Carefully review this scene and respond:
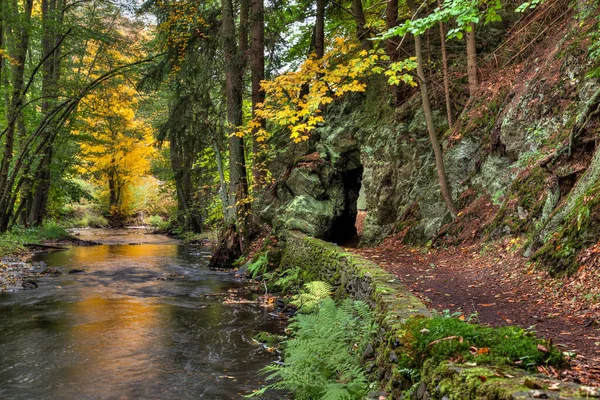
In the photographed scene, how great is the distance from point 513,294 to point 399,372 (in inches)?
117

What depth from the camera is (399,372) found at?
3.70 meters

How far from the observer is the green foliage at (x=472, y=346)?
300cm

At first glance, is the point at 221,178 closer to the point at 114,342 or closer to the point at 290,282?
the point at 290,282

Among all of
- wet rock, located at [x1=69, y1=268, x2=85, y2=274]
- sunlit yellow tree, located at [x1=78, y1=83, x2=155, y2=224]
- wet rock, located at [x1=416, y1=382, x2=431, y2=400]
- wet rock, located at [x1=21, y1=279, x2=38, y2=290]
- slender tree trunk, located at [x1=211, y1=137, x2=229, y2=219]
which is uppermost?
sunlit yellow tree, located at [x1=78, y1=83, x2=155, y2=224]

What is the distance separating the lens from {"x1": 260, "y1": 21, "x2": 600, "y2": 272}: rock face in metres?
7.88

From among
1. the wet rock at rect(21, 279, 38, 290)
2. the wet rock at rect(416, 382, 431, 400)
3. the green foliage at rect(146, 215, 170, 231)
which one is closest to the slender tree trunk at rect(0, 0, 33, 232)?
the wet rock at rect(21, 279, 38, 290)

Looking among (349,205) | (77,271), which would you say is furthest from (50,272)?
(349,205)

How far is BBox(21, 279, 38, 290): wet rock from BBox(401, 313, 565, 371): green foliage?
35.1 ft

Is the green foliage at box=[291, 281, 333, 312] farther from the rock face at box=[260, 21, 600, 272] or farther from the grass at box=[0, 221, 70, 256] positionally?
the grass at box=[0, 221, 70, 256]

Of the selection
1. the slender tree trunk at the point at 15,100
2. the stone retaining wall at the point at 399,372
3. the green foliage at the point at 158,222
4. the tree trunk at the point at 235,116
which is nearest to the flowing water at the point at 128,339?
the stone retaining wall at the point at 399,372

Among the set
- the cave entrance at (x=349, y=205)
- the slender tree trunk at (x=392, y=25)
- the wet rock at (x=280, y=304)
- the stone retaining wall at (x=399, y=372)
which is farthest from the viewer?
the cave entrance at (x=349, y=205)

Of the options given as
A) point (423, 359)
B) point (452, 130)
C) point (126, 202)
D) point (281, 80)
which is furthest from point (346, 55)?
point (126, 202)

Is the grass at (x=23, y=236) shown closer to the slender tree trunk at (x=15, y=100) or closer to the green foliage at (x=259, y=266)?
→ the slender tree trunk at (x=15, y=100)

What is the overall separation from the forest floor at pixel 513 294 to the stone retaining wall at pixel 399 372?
494 millimetres
